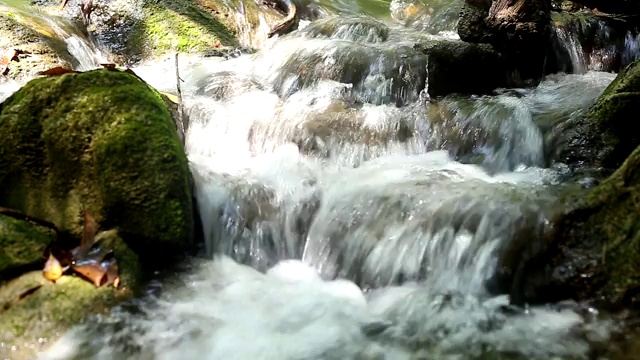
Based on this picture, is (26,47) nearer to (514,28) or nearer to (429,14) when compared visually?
(514,28)

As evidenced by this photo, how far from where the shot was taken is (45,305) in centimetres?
292

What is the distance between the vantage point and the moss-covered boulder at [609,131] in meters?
4.21

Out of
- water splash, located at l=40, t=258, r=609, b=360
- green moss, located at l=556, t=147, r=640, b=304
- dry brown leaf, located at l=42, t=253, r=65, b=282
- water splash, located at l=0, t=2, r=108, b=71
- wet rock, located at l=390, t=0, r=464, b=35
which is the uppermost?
wet rock, located at l=390, t=0, r=464, b=35

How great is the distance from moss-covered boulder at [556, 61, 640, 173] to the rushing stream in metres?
0.26

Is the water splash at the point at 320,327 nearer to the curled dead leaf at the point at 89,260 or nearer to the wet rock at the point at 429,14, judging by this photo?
the curled dead leaf at the point at 89,260

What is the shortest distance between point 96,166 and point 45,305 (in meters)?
0.94

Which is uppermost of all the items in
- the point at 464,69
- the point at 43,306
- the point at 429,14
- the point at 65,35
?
the point at 429,14

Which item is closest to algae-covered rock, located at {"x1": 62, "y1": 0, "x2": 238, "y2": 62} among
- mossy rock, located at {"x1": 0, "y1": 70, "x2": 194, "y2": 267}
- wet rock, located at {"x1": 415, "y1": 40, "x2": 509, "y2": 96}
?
wet rock, located at {"x1": 415, "y1": 40, "x2": 509, "y2": 96}

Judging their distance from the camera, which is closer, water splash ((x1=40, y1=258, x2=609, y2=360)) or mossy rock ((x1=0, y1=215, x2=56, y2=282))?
water splash ((x1=40, y1=258, x2=609, y2=360))

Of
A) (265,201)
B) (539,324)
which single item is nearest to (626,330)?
(539,324)

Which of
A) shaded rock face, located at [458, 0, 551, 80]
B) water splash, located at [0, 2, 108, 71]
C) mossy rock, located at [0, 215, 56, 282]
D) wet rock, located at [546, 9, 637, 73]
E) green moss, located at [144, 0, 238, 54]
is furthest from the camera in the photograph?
green moss, located at [144, 0, 238, 54]

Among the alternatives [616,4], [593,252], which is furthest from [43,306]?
[616,4]

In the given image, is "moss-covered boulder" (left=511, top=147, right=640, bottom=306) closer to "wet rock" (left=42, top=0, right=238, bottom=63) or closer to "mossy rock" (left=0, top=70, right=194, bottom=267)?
"mossy rock" (left=0, top=70, right=194, bottom=267)

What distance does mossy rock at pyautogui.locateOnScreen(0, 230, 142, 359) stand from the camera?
274 centimetres
